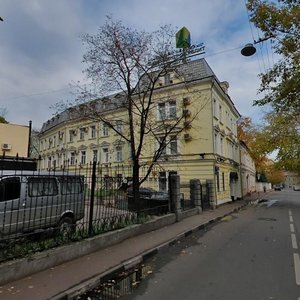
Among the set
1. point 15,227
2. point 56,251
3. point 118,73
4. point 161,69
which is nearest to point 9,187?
point 15,227

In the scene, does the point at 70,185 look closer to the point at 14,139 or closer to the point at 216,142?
the point at 14,139

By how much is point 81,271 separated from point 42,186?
3.64 metres

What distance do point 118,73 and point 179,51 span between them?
322 centimetres

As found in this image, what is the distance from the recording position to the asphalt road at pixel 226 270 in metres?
5.08

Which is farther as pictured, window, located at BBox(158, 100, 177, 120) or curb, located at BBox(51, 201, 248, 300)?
window, located at BBox(158, 100, 177, 120)

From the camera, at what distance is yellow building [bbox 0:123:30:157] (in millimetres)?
17953

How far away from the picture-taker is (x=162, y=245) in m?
8.87

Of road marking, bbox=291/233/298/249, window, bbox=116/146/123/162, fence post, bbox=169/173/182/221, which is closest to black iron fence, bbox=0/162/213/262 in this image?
fence post, bbox=169/173/182/221

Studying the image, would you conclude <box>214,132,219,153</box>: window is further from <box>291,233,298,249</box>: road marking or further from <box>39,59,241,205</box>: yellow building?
<box>291,233,298,249</box>: road marking

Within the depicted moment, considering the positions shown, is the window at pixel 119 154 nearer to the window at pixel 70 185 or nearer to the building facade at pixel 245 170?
the building facade at pixel 245 170

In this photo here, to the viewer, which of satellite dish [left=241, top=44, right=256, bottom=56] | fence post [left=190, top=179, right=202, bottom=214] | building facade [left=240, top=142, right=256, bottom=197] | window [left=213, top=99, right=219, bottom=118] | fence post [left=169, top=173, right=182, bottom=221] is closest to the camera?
satellite dish [left=241, top=44, right=256, bottom=56]

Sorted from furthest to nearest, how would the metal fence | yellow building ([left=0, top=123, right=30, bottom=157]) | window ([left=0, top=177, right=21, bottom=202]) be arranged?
1. yellow building ([left=0, top=123, right=30, bottom=157])
2. window ([left=0, top=177, right=21, bottom=202])
3. the metal fence

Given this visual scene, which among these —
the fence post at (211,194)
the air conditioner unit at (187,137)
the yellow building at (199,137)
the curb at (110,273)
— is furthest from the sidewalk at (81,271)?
the air conditioner unit at (187,137)

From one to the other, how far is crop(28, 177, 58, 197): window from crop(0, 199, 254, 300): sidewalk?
252cm
